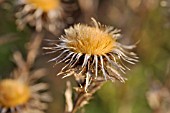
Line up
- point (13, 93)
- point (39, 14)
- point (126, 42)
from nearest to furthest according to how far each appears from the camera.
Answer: point (13, 93)
point (39, 14)
point (126, 42)

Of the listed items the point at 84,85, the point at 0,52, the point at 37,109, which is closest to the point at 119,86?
the point at 37,109

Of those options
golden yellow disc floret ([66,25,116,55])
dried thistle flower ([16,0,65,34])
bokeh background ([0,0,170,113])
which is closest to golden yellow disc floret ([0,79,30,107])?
dried thistle flower ([16,0,65,34])

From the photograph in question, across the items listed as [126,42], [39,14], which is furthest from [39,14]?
[126,42]

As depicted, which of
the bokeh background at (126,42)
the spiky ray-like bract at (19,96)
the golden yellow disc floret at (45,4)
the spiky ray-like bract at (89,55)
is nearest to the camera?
the spiky ray-like bract at (89,55)

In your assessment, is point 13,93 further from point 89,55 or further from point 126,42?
point 126,42

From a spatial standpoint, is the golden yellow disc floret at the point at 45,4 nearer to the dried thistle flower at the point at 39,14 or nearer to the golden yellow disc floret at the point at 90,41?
the dried thistle flower at the point at 39,14

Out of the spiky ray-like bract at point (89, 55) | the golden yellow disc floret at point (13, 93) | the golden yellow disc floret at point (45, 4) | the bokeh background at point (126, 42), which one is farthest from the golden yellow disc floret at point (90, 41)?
the bokeh background at point (126, 42)
